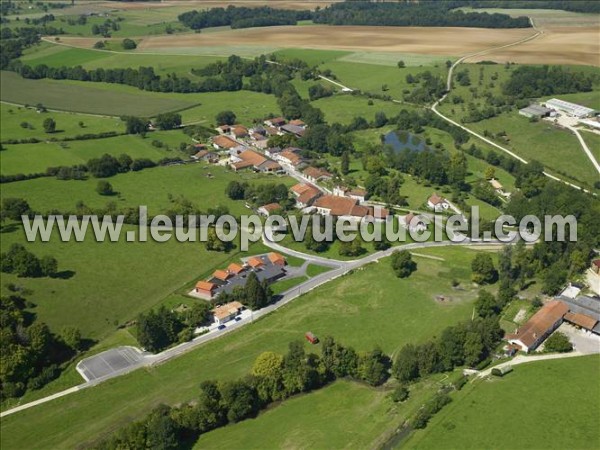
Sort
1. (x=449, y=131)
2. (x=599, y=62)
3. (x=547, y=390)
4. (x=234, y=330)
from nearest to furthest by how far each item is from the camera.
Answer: (x=547, y=390), (x=234, y=330), (x=449, y=131), (x=599, y=62)

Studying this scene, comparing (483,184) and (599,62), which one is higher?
(599,62)

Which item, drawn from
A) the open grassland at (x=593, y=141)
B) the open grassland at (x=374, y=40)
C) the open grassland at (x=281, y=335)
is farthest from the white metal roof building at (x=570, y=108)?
the open grassland at (x=281, y=335)

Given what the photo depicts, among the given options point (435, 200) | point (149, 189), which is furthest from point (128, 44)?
point (435, 200)

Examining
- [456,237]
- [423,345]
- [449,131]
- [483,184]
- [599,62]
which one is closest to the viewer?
[423,345]

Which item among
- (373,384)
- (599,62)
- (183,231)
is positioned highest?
(599,62)

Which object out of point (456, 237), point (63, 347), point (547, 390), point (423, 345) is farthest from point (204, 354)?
point (456, 237)

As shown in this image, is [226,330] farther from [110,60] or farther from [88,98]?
[110,60]

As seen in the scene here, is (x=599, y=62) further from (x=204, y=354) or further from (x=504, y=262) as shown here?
(x=204, y=354)

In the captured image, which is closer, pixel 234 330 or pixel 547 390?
pixel 547 390
